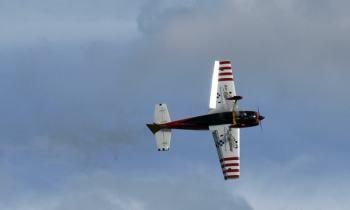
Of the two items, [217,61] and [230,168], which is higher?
[217,61]

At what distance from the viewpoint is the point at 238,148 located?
18850 cm

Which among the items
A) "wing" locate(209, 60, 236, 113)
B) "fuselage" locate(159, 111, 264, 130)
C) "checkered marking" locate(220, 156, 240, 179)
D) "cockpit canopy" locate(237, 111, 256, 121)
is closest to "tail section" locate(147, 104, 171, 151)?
"fuselage" locate(159, 111, 264, 130)

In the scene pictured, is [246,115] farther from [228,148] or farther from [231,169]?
[231,169]

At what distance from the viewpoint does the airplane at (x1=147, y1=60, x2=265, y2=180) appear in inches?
7382

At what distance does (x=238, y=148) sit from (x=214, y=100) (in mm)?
8369

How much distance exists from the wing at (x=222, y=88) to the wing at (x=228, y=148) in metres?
3.07

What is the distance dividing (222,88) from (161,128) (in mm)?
11247

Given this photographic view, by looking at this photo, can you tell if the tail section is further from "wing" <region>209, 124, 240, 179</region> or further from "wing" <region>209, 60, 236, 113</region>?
"wing" <region>209, 60, 236, 113</region>

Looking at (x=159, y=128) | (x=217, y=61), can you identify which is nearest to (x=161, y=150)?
(x=159, y=128)

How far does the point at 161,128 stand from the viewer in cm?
18962

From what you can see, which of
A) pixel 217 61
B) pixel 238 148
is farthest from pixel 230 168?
pixel 217 61

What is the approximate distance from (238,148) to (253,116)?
5.23 meters

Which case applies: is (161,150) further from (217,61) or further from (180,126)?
(217,61)

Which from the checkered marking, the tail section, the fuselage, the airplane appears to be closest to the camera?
the checkered marking
